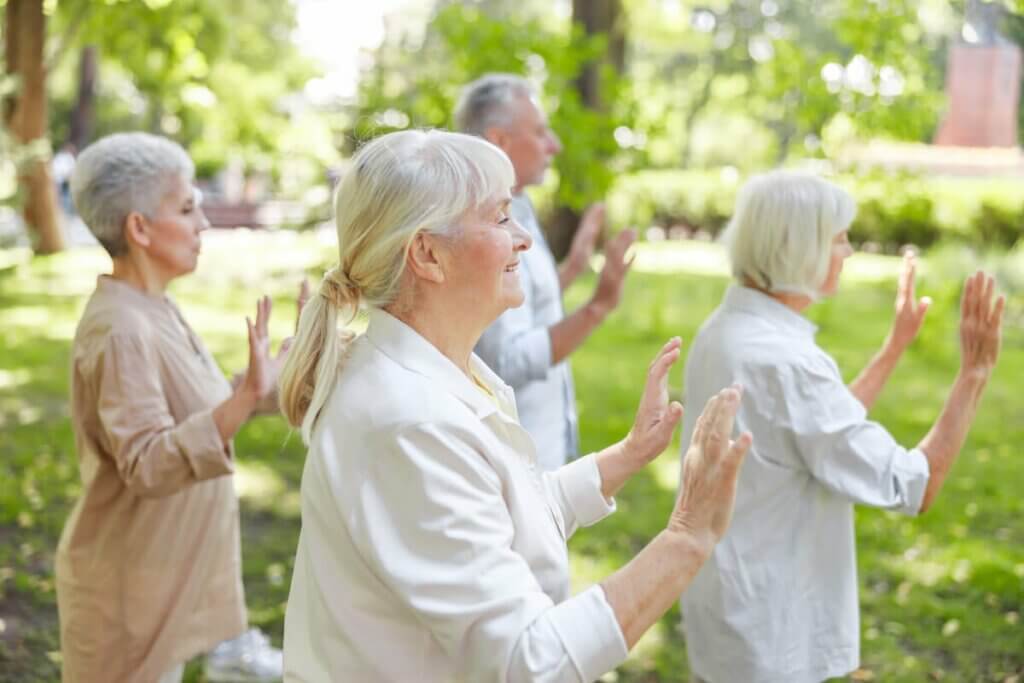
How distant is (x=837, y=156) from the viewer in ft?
31.0

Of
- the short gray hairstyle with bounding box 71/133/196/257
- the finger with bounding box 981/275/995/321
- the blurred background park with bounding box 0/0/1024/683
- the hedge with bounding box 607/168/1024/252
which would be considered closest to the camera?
the finger with bounding box 981/275/995/321

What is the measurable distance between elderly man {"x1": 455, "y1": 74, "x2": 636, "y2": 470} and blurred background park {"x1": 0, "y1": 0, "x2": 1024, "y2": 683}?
0.77m

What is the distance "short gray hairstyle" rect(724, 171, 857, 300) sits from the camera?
3.19 m

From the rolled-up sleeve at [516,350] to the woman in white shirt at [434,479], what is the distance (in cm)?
173

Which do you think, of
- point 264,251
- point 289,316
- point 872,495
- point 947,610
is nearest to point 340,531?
point 872,495

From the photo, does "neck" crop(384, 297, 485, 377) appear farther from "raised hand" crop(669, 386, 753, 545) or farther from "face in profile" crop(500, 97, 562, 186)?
"face in profile" crop(500, 97, 562, 186)

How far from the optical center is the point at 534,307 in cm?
423

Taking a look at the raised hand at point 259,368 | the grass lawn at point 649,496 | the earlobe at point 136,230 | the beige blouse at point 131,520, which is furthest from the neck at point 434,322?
the earlobe at point 136,230

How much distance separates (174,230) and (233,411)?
25.3 inches

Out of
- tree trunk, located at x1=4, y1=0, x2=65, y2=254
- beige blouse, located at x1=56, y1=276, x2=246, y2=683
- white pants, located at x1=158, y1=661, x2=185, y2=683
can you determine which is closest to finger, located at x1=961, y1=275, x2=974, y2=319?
beige blouse, located at x1=56, y1=276, x2=246, y2=683

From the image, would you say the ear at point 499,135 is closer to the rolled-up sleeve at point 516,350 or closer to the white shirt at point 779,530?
the rolled-up sleeve at point 516,350

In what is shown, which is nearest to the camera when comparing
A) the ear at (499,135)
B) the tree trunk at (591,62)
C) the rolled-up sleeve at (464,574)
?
the rolled-up sleeve at (464,574)

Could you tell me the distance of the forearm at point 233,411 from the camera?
9.93ft

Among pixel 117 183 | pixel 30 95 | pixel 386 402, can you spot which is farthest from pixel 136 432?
pixel 30 95
